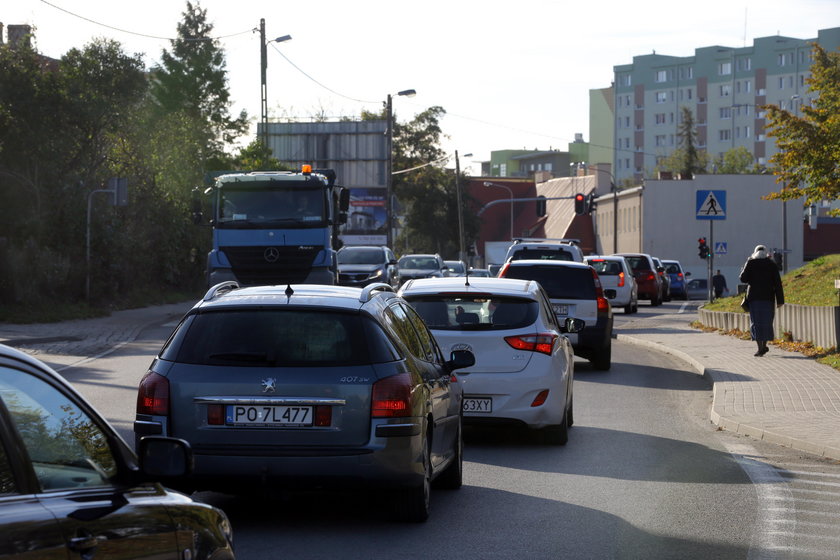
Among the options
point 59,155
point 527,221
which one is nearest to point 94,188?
point 59,155

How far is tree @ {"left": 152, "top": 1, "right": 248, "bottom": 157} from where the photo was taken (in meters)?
85.1

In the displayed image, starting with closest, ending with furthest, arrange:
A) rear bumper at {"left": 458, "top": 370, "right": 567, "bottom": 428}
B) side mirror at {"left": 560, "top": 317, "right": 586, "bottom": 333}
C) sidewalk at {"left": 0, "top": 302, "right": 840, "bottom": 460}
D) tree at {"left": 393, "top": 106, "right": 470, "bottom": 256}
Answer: rear bumper at {"left": 458, "top": 370, "right": 567, "bottom": 428}, sidewalk at {"left": 0, "top": 302, "right": 840, "bottom": 460}, side mirror at {"left": 560, "top": 317, "right": 586, "bottom": 333}, tree at {"left": 393, "top": 106, "right": 470, "bottom": 256}

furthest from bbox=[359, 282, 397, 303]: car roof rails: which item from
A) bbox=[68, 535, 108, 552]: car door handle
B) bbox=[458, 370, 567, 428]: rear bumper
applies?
bbox=[68, 535, 108, 552]: car door handle

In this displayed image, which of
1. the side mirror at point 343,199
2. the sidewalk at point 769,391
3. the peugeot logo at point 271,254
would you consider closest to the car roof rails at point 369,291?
the sidewalk at point 769,391

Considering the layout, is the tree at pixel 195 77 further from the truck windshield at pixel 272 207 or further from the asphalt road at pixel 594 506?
the asphalt road at pixel 594 506

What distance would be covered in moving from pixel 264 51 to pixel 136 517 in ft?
147

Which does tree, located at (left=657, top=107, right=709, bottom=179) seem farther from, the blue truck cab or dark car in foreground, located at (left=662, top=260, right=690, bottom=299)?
the blue truck cab

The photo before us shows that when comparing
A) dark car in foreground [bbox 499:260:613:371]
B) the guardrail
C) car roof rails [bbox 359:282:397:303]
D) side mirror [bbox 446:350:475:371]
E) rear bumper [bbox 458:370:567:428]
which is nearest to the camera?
car roof rails [bbox 359:282:397:303]

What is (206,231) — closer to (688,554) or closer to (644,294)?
(644,294)

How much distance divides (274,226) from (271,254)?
60 cm

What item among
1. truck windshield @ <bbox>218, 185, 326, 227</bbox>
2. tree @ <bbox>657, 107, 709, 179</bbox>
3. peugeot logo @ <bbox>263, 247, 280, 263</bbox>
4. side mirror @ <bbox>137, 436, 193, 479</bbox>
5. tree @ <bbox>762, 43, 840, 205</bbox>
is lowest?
side mirror @ <bbox>137, 436, 193, 479</bbox>

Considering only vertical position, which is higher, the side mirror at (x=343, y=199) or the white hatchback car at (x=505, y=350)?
the side mirror at (x=343, y=199)

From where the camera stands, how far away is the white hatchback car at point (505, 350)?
39.1 feet

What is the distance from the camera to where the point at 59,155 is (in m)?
33.8
